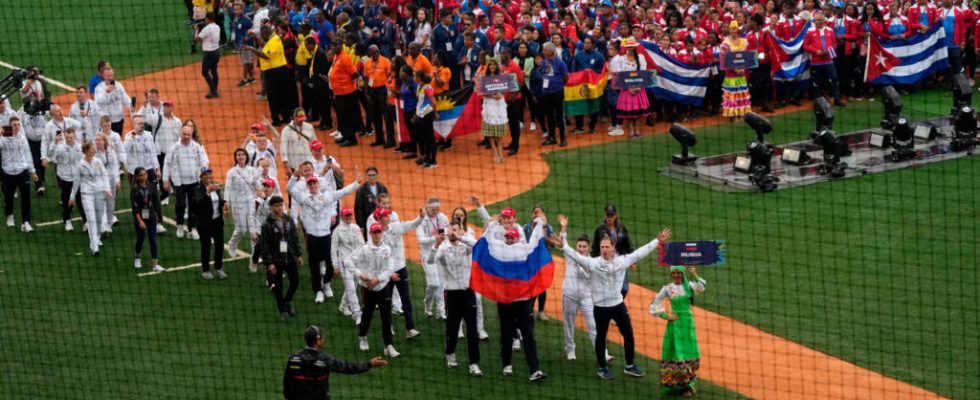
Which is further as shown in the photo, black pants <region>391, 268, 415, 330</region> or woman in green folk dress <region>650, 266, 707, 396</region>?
black pants <region>391, 268, 415, 330</region>

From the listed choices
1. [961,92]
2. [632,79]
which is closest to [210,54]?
[632,79]

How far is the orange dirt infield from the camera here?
Answer: 45.8 feet

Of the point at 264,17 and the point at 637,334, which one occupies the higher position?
the point at 264,17

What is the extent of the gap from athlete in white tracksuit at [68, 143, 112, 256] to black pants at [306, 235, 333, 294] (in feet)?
10.5

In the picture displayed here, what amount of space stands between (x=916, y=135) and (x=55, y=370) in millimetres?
12689

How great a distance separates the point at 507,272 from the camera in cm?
1373

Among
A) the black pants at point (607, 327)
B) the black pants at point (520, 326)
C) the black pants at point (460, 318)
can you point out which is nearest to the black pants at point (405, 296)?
the black pants at point (460, 318)

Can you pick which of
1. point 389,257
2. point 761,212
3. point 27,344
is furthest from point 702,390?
point 27,344

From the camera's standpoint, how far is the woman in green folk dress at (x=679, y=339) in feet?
44.0

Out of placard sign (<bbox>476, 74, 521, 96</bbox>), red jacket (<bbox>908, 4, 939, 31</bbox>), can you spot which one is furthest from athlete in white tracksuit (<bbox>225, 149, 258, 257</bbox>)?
red jacket (<bbox>908, 4, 939, 31</bbox>)

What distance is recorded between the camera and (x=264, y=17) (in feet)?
85.1

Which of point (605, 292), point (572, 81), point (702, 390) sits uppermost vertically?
point (572, 81)

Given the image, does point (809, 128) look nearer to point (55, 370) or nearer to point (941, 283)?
point (941, 283)

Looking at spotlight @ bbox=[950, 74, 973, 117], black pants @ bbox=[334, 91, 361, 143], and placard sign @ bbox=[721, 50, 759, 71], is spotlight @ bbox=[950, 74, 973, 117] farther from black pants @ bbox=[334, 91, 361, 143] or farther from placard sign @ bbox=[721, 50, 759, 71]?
black pants @ bbox=[334, 91, 361, 143]
